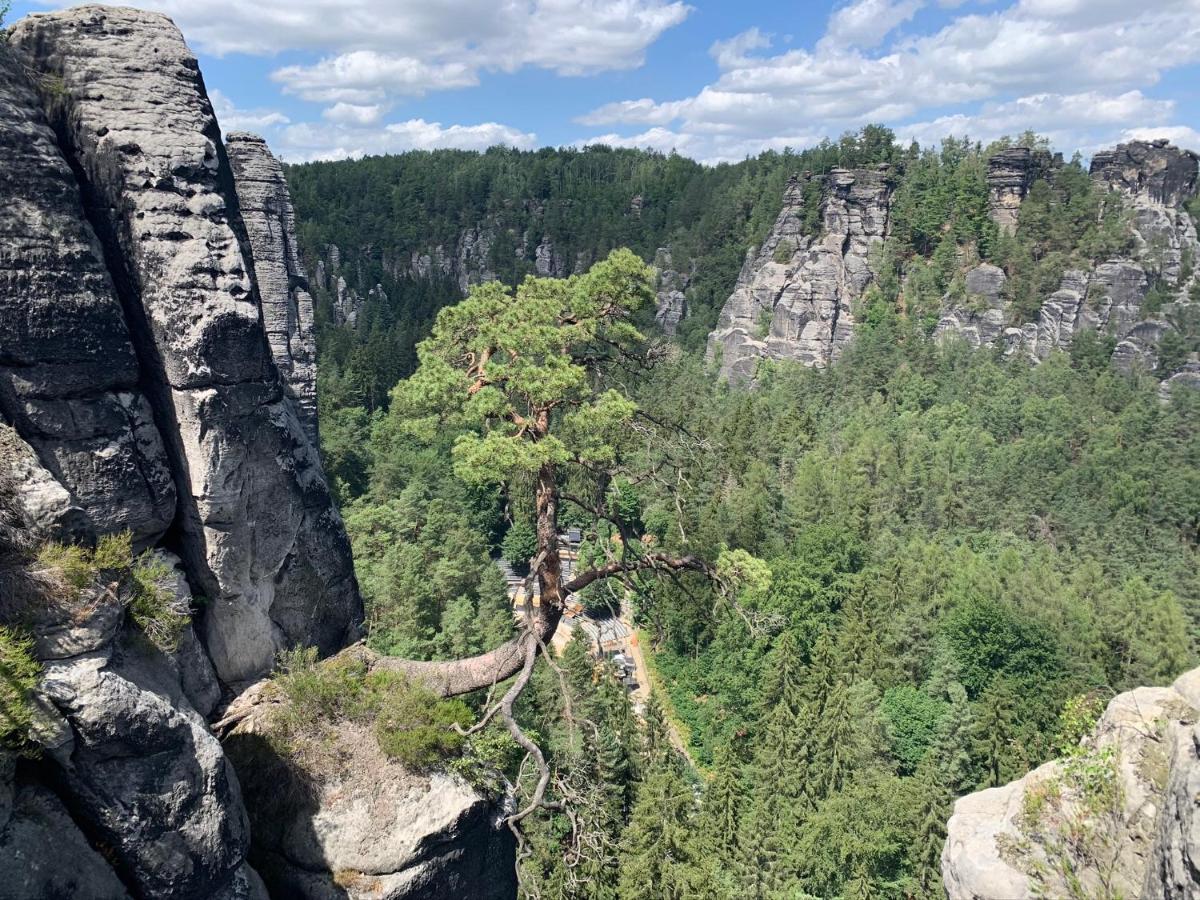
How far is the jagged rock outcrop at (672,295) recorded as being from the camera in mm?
106938

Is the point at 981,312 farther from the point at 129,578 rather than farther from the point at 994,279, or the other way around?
the point at 129,578

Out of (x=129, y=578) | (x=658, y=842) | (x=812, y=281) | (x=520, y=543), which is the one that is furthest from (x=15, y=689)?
(x=812, y=281)

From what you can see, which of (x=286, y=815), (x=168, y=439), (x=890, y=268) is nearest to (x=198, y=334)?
(x=168, y=439)

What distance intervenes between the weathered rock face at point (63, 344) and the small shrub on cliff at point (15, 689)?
5.41ft

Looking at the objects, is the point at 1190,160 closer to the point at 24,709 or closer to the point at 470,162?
the point at 24,709

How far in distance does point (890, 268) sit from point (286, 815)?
286 feet

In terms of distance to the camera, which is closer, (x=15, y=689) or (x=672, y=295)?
(x=15, y=689)

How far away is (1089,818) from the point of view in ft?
29.0

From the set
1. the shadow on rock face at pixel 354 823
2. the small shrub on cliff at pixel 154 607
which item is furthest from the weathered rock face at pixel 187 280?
the shadow on rock face at pixel 354 823

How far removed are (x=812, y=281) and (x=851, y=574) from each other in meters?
51.9

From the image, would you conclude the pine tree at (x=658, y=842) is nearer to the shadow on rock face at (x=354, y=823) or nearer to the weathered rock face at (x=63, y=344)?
the shadow on rock face at (x=354, y=823)

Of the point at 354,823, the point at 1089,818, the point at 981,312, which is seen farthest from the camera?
the point at 981,312

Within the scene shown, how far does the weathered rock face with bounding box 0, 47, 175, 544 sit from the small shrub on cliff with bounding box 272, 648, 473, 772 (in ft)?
10.4

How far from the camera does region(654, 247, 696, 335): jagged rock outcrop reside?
106938 millimetres
